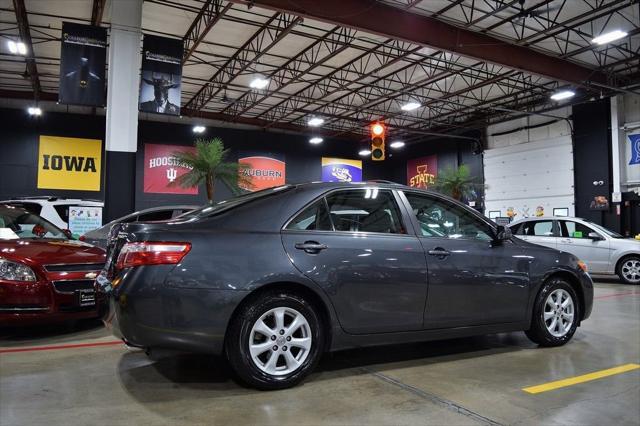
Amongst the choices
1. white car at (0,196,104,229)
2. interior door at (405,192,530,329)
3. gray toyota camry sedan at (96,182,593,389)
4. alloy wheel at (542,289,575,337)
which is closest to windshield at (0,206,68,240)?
gray toyota camry sedan at (96,182,593,389)

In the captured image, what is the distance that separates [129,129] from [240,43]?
698cm

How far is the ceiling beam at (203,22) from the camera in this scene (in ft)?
41.0

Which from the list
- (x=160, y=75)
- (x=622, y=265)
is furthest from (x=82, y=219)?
(x=622, y=265)

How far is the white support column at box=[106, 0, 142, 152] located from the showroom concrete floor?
6.30 m

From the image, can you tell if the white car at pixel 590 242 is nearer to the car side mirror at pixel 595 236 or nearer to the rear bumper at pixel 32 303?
the car side mirror at pixel 595 236

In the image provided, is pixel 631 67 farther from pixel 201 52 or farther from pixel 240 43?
pixel 201 52

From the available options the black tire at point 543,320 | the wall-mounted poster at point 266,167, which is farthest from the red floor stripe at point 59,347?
the wall-mounted poster at point 266,167

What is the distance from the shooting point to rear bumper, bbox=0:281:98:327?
4.01 meters

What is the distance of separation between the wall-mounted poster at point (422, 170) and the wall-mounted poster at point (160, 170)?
1316 centimetres

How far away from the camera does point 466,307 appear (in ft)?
11.7

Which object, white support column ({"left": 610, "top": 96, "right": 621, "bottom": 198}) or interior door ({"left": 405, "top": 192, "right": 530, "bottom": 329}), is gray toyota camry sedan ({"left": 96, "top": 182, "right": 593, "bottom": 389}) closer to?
interior door ({"left": 405, "top": 192, "right": 530, "bottom": 329})

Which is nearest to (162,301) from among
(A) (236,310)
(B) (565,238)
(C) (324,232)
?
(A) (236,310)

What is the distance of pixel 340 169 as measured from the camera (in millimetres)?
27609

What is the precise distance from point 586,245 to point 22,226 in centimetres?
1047
